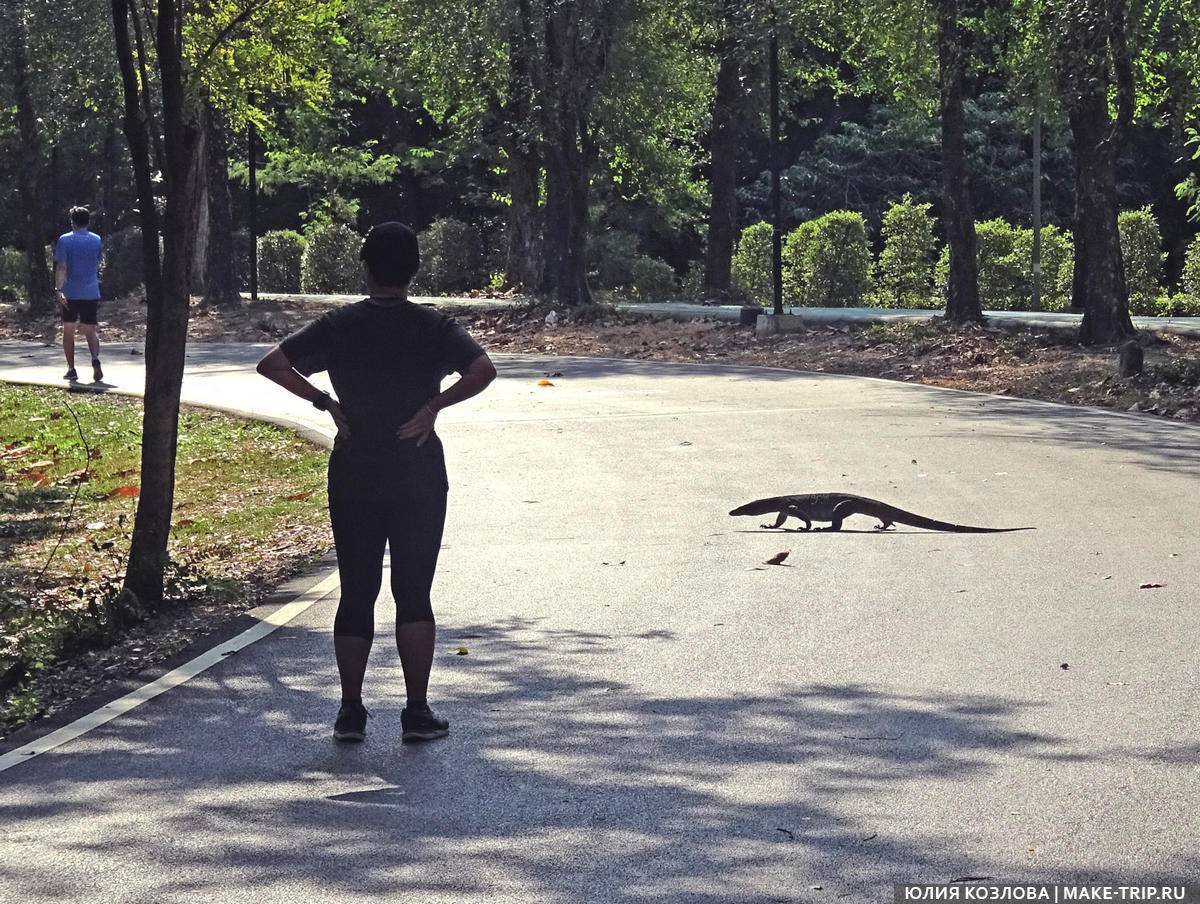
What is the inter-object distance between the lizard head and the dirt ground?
25.6 feet

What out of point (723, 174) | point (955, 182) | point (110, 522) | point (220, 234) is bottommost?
point (110, 522)

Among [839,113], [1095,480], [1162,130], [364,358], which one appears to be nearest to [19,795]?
[364,358]

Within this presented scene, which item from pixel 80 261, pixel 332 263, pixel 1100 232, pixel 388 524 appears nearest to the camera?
pixel 388 524

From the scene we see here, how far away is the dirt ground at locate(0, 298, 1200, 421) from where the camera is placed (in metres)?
20.6

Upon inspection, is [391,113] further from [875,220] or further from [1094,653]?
[1094,653]

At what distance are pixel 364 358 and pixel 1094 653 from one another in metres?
3.43

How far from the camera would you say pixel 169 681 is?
794 centimetres

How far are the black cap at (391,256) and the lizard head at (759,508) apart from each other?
5.12 m

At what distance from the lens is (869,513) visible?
11.4 meters

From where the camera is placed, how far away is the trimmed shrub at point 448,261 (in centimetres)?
5197

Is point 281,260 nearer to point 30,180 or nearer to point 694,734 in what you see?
point 30,180

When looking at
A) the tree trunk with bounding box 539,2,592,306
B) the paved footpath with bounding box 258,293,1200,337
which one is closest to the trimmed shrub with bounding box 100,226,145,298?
the paved footpath with bounding box 258,293,1200,337

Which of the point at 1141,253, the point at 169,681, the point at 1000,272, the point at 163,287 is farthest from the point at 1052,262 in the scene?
the point at 169,681

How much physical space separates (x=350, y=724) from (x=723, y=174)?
36.5 m
